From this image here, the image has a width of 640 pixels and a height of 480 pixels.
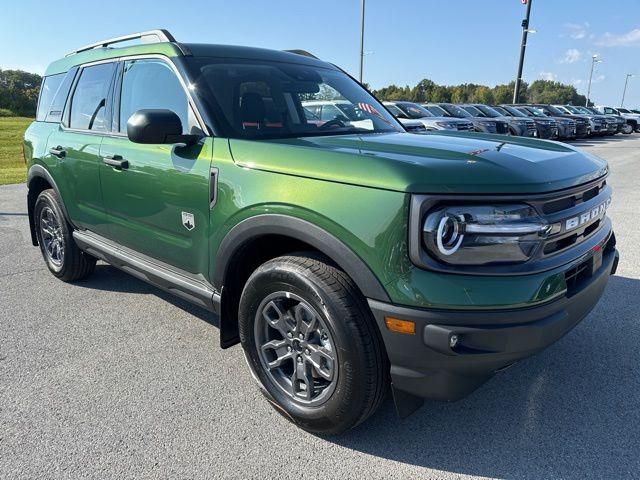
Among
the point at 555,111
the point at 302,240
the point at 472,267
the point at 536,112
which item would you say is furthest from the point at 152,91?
the point at 555,111

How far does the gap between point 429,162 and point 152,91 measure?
2.04 metres

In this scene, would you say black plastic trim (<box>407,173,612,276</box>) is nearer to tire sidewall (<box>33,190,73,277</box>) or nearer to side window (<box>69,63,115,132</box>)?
side window (<box>69,63,115,132</box>)

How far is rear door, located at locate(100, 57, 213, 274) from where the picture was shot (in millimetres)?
2857

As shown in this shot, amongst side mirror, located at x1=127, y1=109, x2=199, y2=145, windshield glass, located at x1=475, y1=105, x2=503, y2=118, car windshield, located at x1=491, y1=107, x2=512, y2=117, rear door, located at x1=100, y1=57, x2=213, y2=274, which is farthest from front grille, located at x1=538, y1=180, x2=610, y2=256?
car windshield, located at x1=491, y1=107, x2=512, y2=117

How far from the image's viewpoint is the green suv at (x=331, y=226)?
6.62 feet

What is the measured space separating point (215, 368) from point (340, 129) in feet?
5.63

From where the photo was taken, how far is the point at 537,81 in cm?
10200

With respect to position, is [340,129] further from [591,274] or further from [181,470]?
[181,470]

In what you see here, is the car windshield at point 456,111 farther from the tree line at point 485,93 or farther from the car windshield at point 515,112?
the tree line at point 485,93

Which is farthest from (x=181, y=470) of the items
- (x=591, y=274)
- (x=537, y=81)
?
(x=537, y=81)

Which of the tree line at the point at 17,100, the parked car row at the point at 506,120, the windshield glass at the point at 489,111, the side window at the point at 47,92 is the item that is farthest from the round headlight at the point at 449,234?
the tree line at the point at 17,100

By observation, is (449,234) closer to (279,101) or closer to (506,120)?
(279,101)

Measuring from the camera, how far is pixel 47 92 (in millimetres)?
4914

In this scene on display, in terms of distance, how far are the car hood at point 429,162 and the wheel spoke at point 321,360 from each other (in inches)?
32.3
